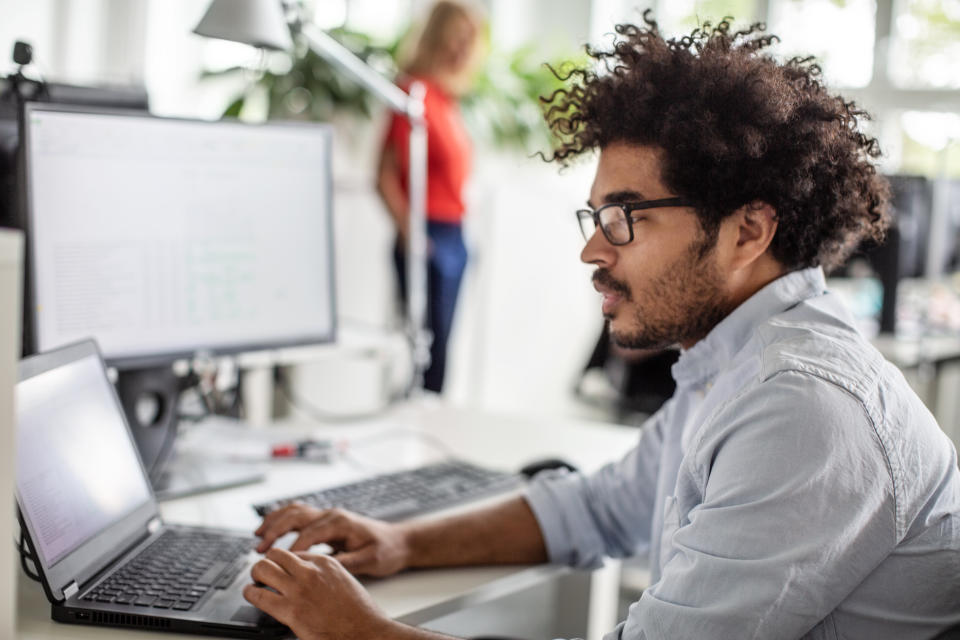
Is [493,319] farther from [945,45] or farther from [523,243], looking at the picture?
[945,45]

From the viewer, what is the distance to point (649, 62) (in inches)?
42.6

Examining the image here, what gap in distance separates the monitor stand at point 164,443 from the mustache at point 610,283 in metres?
0.57

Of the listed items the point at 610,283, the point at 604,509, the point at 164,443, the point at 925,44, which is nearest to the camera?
the point at 610,283

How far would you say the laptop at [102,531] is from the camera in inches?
34.3

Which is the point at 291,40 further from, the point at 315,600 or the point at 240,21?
the point at 315,600

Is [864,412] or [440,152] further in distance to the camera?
[440,152]

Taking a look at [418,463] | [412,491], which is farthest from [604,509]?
[418,463]

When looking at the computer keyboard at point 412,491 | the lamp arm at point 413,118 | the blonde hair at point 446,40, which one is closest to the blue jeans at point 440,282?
the blonde hair at point 446,40

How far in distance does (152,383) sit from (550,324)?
10.5 ft

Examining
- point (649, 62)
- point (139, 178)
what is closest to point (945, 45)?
point (649, 62)

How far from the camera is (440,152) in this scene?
322 centimetres

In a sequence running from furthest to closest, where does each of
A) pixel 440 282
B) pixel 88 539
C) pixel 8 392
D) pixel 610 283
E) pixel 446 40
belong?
1. pixel 440 282
2. pixel 446 40
3. pixel 610 283
4. pixel 88 539
5. pixel 8 392

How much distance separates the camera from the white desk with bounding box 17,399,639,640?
97cm

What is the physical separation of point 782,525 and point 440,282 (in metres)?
2.68
